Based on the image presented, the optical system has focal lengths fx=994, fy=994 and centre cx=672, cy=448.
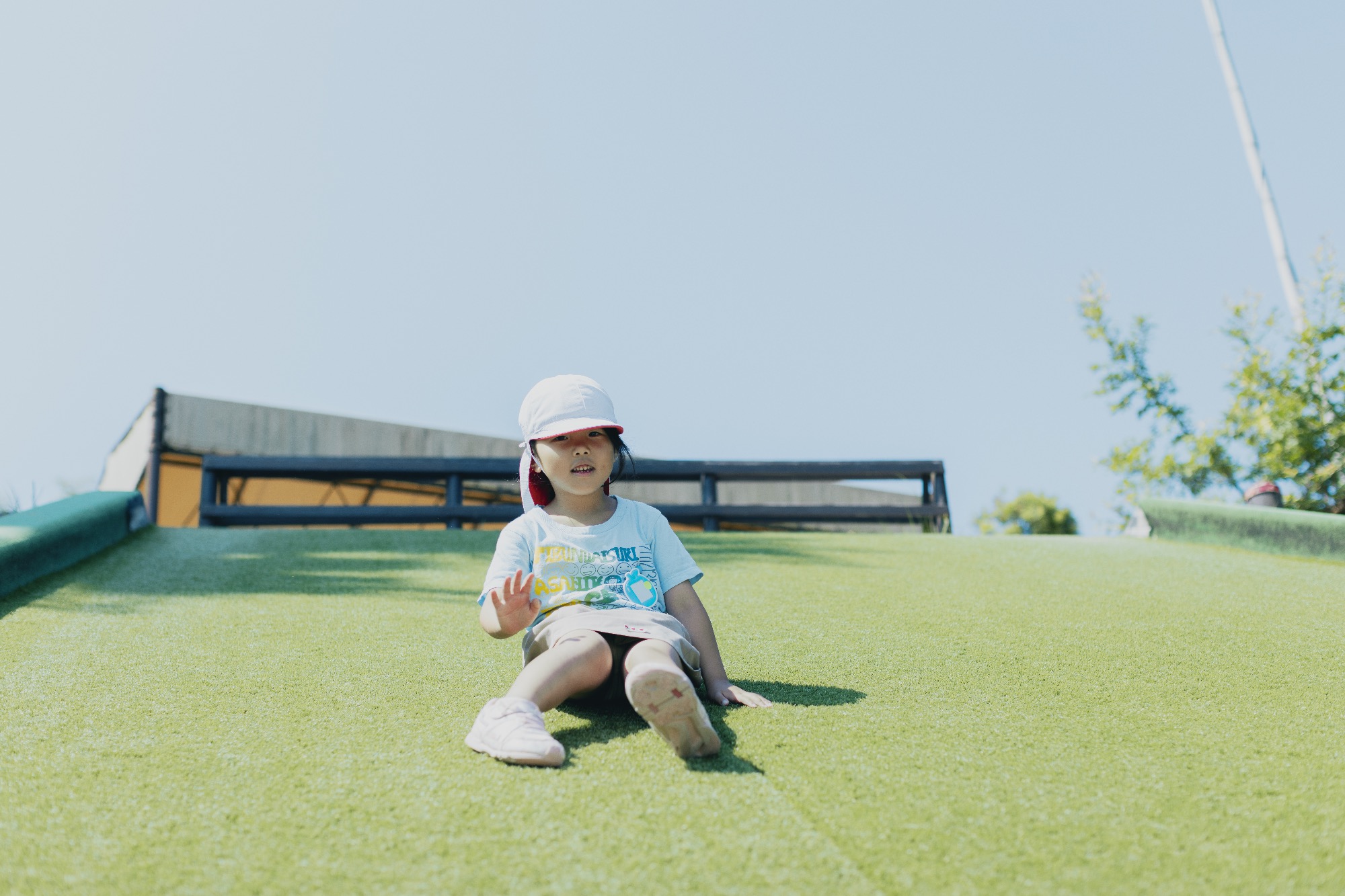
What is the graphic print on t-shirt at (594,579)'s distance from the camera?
2699 mm

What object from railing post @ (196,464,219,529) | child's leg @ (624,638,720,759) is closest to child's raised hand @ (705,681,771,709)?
child's leg @ (624,638,720,759)

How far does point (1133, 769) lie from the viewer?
204 cm

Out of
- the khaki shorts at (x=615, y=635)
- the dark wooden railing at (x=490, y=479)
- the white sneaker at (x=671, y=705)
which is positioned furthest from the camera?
the dark wooden railing at (x=490, y=479)

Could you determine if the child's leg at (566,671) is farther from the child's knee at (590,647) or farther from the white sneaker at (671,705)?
the white sneaker at (671,705)

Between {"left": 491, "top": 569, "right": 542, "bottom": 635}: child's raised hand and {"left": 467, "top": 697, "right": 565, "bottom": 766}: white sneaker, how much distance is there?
235mm

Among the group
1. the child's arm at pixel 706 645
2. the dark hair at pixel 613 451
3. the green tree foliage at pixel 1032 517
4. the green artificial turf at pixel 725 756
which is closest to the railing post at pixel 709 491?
the green artificial turf at pixel 725 756

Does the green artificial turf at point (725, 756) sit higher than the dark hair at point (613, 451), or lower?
lower

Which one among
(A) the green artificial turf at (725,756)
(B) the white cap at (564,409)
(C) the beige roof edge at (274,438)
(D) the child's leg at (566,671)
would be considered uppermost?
(C) the beige roof edge at (274,438)

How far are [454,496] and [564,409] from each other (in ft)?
20.2

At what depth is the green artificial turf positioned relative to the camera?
1575 mm

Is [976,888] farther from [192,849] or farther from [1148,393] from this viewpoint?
[1148,393]

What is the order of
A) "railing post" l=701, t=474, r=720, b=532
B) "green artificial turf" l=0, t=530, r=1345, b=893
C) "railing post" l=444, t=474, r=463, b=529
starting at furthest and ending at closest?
"railing post" l=701, t=474, r=720, b=532, "railing post" l=444, t=474, r=463, b=529, "green artificial turf" l=0, t=530, r=1345, b=893

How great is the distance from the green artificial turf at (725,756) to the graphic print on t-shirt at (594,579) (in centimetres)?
31

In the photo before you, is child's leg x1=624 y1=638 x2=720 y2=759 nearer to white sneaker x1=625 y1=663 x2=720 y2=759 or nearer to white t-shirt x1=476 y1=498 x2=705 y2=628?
white sneaker x1=625 y1=663 x2=720 y2=759
